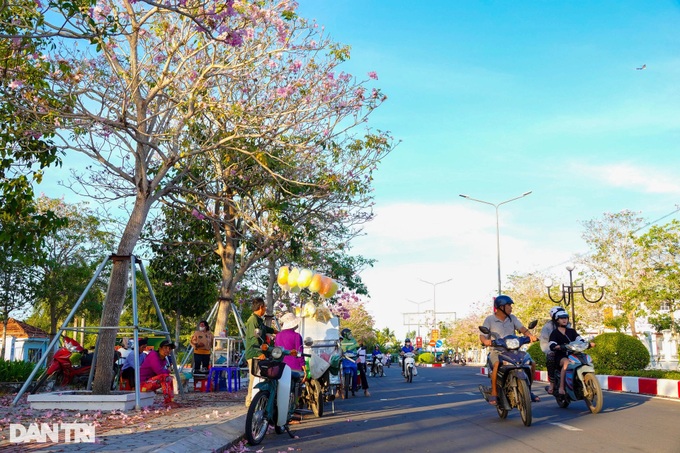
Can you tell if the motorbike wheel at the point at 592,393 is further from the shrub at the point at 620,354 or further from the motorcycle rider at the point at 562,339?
the shrub at the point at 620,354

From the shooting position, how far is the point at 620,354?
74.5 feet

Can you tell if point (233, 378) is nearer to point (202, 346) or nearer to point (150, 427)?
point (202, 346)

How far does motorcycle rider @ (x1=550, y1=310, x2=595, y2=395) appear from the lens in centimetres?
1148

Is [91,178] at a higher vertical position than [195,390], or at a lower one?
higher

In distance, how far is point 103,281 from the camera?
39.8 meters

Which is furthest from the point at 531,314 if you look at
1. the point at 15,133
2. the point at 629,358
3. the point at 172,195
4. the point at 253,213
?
the point at 15,133

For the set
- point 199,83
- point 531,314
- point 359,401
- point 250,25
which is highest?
point 250,25

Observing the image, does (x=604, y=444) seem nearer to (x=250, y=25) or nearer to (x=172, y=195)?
(x=250, y=25)

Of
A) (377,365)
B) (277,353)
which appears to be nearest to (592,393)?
(277,353)

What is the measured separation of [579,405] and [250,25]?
10.2 m

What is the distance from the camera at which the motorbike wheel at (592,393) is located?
11.1 m

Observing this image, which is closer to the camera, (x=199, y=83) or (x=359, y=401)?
(x=199, y=83)

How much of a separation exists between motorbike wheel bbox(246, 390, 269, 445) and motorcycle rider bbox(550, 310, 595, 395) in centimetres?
536

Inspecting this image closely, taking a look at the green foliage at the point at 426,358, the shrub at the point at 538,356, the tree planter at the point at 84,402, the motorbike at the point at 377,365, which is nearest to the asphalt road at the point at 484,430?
the tree planter at the point at 84,402
